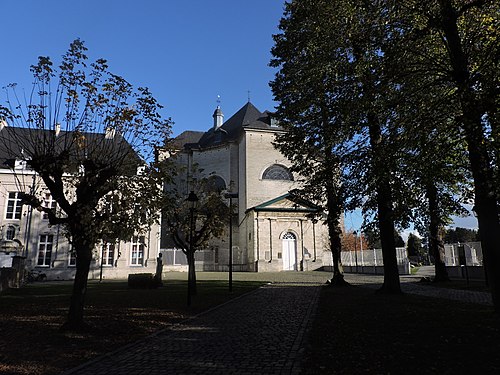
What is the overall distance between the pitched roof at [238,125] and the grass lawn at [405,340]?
41.6 metres

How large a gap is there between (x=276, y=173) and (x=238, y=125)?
31.7 feet

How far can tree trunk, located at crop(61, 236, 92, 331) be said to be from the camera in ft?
26.7

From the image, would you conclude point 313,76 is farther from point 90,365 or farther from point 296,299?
point 90,365

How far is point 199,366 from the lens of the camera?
5359 mm

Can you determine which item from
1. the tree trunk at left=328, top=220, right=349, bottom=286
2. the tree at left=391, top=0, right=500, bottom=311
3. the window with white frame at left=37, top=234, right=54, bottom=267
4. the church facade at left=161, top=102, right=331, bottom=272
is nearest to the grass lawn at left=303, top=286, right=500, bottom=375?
the tree at left=391, top=0, right=500, bottom=311

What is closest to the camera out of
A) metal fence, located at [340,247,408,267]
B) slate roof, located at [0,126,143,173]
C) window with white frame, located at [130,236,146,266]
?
slate roof, located at [0,126,143,173]

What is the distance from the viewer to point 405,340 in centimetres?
660

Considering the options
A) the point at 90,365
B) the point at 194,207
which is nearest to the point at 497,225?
the point at 90,365

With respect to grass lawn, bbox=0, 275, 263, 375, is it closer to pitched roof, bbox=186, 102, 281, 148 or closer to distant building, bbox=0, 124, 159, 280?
distant building, bbox=0, 124, 159, 280

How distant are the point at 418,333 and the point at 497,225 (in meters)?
3.38

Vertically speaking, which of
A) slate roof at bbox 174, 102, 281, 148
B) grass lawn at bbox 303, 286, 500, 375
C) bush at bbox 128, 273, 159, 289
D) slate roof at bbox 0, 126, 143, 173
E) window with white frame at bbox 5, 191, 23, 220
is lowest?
grass lawn at bbox 303, 286, 500, 375

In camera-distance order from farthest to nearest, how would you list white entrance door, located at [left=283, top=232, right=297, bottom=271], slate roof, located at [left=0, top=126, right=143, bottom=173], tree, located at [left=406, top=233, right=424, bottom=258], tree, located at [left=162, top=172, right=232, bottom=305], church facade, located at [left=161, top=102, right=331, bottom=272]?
tree, located at [left=406, top=233, right=424, bottom=258]
white entrance door, located at [left=283, top=232, right=297, bottom=271]
church facade, located at [left=161, top=102, right=331, bottom=272]
tree, located at [left=162, top=172, right=232, bottom=305]
slate roof, located at [left=0, top=126, right=143, bottom=173]

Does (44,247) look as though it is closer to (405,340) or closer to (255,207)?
(255,207)

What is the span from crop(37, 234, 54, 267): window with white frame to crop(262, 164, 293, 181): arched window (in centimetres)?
2592
